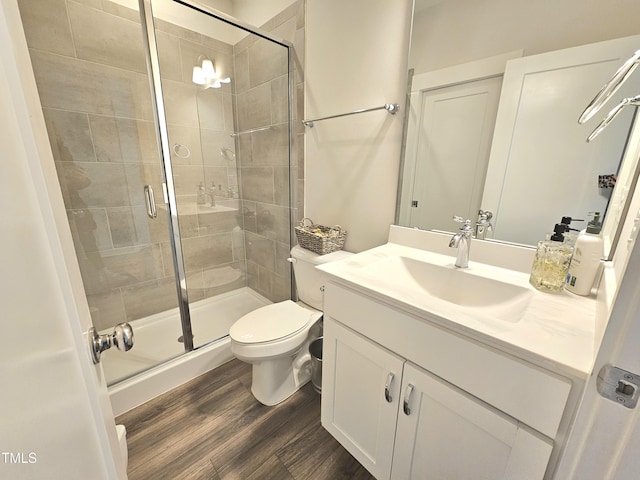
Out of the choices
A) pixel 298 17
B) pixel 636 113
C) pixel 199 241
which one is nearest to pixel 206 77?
pixel 298 17

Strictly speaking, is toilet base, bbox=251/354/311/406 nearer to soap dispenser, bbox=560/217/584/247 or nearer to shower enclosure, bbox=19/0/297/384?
shower enclosure, bbox=19/0/297/384

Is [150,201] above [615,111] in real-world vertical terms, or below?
below

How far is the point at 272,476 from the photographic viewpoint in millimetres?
1094

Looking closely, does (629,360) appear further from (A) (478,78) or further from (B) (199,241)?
(B) (199,241)

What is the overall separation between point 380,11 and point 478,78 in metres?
0.59

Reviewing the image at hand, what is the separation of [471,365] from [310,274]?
975 millimetres

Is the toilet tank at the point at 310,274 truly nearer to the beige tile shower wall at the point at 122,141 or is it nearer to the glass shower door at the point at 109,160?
the glass shower door at the point at 109,160

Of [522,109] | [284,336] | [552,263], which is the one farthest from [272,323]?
[522,109]

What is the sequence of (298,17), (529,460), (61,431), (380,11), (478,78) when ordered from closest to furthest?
(61,431), (529,460), (478,78), (380,11), (298,17)

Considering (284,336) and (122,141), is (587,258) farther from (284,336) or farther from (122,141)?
(122,141)

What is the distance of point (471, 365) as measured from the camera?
0.66 metres

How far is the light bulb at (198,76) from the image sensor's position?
195cm

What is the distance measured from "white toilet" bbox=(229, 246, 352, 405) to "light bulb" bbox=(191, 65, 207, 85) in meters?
1.52

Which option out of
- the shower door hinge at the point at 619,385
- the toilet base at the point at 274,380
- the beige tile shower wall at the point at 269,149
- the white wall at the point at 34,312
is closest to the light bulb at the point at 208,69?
the beige tile shower wall at the point at 269,149
